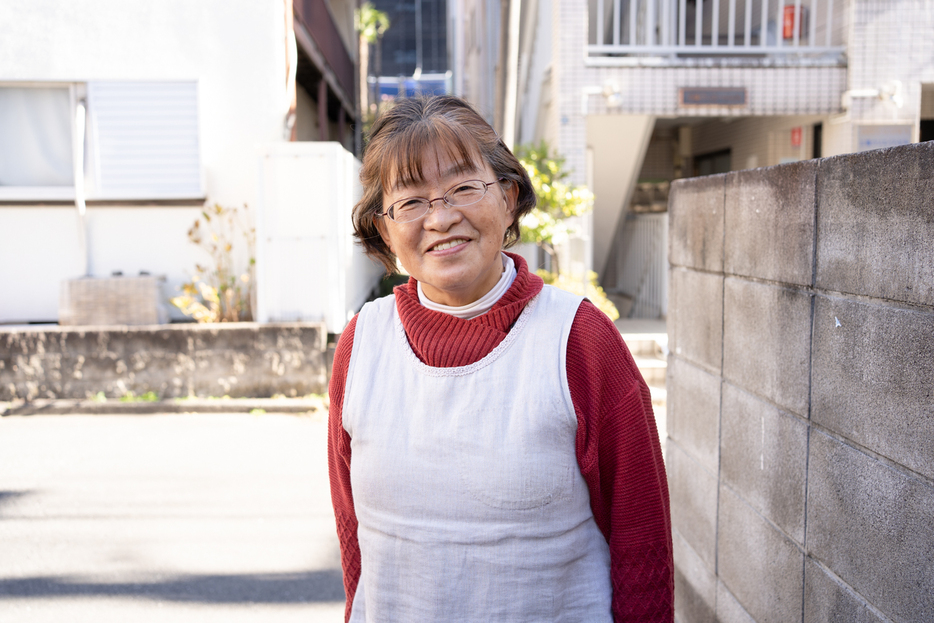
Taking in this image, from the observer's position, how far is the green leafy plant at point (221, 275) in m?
7.44

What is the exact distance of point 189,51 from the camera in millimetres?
8133

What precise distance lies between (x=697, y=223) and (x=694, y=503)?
103cm

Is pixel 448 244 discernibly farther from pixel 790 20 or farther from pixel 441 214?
pixel 790 20

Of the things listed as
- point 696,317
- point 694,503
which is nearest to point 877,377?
point 696,317

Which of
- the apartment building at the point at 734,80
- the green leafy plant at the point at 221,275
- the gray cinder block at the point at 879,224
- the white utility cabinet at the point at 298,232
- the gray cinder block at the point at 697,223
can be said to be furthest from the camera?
the apartment building at the point at 734,80

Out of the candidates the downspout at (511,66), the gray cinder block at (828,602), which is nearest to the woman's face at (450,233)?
the gray cinder block at (828,602)

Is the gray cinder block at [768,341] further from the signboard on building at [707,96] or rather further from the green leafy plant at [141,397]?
the signboard on building at [707,96]

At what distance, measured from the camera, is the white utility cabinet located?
7215 mm

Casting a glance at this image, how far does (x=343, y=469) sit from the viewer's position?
175 cm

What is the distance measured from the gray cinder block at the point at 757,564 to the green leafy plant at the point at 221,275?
592cm

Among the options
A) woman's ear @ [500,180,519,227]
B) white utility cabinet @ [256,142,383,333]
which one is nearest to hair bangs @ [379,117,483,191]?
woman's ear @ [500,180,519,227]

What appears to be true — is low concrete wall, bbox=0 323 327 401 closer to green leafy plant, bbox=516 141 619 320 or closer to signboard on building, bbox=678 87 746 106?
green leafy plant, bbox=516 141 619 320

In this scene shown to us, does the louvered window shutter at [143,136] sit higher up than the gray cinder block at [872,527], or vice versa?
the louvered window shutter at [143,136]

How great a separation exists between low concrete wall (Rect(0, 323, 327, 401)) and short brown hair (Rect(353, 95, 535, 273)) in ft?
18.1
